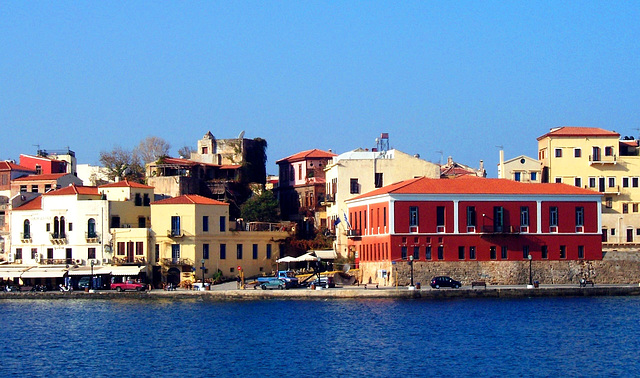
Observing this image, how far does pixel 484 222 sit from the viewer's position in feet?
240

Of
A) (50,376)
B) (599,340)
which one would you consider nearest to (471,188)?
(599,340)

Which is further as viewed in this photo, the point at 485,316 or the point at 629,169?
the point at 629,169

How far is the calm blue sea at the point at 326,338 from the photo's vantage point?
4594cm

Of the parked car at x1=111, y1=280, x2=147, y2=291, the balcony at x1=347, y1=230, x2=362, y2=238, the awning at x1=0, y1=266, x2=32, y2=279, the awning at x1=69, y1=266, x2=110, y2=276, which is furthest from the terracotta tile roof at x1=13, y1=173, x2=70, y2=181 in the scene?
the balcony at x1=347, y1=230, x2=362, y2=238

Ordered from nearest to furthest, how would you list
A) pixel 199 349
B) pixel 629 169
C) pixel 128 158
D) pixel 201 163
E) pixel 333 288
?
pixel 199 349
pixel 333 288
pixel 629 169
pixel 201 163
pixel 128 158

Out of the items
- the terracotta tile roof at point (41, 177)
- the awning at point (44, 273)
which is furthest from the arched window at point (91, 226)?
the terracotta tile roof at point (41, 177)

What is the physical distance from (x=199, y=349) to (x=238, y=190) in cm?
4660

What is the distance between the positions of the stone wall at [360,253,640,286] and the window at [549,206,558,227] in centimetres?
259

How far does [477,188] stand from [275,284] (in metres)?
14.8

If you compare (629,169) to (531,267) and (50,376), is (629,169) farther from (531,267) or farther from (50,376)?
(50,376)

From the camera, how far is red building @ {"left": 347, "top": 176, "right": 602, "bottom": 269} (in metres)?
72.6

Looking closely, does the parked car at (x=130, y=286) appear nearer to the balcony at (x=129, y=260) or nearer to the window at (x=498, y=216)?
the balcony at (x=129, y=260)

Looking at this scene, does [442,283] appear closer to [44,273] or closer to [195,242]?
[195,242]

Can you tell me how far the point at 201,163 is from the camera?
319ft
